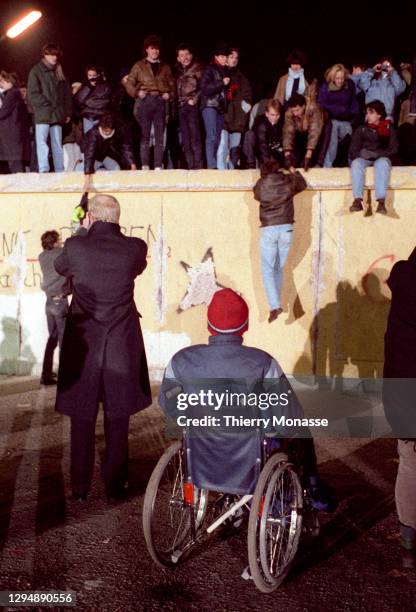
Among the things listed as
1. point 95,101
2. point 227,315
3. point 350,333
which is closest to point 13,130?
point 95,101

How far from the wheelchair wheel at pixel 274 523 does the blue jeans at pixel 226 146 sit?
7.01 m

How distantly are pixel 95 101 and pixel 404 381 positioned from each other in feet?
26.0

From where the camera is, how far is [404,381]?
13.2 feet

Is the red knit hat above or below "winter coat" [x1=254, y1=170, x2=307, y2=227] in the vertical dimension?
below

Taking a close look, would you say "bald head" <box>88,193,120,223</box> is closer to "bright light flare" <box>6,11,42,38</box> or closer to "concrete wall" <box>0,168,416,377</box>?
"concrete wall" <box>0,168,416,377</box>

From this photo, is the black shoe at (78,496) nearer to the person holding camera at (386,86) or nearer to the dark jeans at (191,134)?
the dark jeans at (191,134)

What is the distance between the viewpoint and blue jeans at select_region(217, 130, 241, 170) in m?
10.3

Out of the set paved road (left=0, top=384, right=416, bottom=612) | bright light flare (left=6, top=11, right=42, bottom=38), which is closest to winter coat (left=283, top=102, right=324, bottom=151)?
bright light flare (left=6, top=11, right=42, bottom=38)

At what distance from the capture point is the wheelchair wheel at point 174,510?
3850mm

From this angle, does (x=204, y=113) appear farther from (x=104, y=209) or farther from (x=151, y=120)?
(x=104, y=209)

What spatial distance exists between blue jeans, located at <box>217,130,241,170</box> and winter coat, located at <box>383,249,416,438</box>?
258 inches

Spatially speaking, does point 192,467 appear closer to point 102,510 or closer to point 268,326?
point 102,510

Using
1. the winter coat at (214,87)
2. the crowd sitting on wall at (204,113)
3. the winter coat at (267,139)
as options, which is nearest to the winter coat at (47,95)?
the crowd sitting on wall at (204,113)

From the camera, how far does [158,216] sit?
9.87 m
